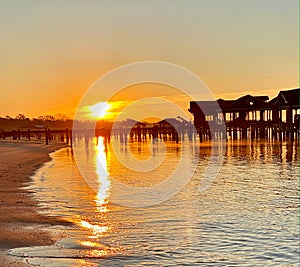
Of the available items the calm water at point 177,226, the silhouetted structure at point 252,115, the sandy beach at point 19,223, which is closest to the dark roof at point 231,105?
the silhouetted structure at point 252,115

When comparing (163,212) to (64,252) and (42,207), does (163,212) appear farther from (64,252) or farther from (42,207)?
(64,252)

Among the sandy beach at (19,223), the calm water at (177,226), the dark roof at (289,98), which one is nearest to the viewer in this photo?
the calm water at (177,226)

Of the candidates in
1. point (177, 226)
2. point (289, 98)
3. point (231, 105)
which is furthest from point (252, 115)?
point (177, 226)

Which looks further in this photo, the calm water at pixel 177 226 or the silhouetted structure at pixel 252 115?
the silhouetted structure at pixel 252 115

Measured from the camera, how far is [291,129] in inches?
2429

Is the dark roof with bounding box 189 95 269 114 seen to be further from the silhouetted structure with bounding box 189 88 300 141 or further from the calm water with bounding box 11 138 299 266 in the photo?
the calm water with bounding box 11 138 299 266

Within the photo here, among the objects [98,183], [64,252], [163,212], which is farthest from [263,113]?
[64,252]

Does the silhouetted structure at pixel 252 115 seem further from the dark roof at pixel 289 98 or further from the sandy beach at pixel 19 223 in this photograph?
the sandy beach at pixel 19 223

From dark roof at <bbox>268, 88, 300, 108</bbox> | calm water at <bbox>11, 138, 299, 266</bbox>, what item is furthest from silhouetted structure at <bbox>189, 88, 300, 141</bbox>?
calm water at <bbox>11, 138, 299, 266</bbox>

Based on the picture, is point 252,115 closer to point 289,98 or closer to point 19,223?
point 289,98

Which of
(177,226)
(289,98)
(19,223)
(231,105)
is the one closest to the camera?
(19,223)

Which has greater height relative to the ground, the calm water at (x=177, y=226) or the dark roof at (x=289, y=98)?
the dark roof at (x=289, y=98)

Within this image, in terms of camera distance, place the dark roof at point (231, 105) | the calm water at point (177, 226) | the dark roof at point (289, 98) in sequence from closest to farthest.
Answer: the calm water at point (177, 226), the dark roof at point (289, 98), the dark roof at point (231, 105)

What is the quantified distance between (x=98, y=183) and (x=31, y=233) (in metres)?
10.6
